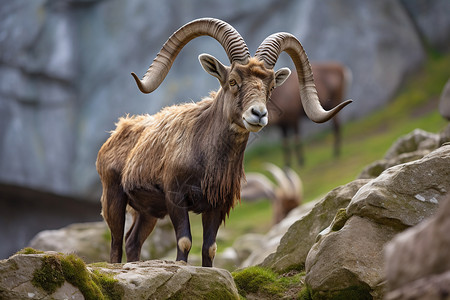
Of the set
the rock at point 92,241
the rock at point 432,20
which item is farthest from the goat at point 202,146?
the rock at point 432,20

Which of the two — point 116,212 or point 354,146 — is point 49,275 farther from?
point 354,146

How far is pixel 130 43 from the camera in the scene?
26.7 metres

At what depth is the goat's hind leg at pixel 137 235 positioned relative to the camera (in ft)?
29.1

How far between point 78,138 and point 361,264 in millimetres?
21463

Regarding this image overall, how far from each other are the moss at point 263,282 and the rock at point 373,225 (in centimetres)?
71

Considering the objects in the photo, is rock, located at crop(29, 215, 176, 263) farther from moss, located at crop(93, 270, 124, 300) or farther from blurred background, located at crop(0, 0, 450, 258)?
blurred background, located at crop(0, 0, 450, 258)

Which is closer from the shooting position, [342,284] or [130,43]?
[342,284]

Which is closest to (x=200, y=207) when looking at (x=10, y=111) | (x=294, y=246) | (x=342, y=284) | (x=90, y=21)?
(x=294, y=246)

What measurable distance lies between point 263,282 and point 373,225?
4.91 feet

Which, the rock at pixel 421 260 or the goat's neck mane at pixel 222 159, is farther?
the goat's neck mane at pixel 222 159

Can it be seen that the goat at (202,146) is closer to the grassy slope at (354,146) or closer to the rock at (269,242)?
the rock at (269,242)

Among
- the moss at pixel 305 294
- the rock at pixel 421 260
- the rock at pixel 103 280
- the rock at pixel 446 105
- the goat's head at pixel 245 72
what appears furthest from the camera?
the rock at pixel 446 105

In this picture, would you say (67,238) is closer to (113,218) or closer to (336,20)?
(113,218)

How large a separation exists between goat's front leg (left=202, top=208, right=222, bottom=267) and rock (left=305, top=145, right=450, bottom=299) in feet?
4.76
